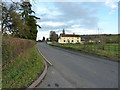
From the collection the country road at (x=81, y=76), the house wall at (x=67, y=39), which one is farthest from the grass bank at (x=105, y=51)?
the house wall at (x=67, y=39)

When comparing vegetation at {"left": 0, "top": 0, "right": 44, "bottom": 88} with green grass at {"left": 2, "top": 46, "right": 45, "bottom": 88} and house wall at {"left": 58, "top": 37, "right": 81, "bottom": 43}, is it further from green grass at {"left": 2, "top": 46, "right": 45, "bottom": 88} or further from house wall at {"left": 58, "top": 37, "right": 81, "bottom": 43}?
house wall at {"left": 58, "top": 37, "right": 81, "bottom": 43}

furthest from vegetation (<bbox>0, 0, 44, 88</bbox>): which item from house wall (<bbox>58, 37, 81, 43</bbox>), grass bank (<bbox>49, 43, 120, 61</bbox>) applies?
house wall (<bbox>58, 37, 81, 43</bbox>)

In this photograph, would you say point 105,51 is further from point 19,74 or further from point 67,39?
point 67,39

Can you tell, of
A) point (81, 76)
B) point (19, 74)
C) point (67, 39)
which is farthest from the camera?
point (67, 39)

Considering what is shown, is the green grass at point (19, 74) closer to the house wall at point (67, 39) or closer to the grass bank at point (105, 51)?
the grass bank at point (105, 51)

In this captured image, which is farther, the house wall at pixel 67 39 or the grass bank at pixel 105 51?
the house wall at pixel 67 39

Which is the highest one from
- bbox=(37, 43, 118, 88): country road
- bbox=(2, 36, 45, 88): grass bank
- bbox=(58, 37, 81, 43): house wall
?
bbox=(58, 37, 81, 43): house wall

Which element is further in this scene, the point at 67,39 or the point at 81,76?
the point at 67,39

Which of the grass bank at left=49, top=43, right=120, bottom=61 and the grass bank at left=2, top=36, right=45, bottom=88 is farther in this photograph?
the grass bank at left=49, top=43, right=120, bottom=61

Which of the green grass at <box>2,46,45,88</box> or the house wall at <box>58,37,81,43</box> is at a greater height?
the house wall at <box>58,37,81,43</box>

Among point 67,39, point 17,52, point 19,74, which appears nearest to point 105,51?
point 17,52

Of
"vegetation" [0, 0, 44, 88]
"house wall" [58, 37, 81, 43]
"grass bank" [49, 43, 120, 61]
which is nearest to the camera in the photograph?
"vegetation" [0, 0, 44, 88]

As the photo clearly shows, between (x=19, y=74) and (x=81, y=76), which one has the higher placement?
(x=19, y=74)

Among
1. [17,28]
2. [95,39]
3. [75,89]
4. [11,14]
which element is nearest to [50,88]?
[75,89]
